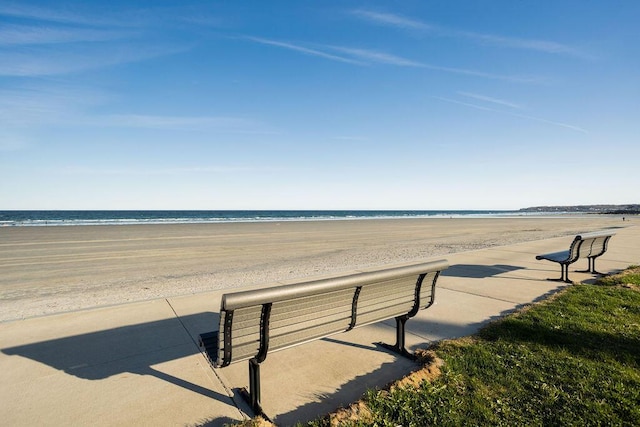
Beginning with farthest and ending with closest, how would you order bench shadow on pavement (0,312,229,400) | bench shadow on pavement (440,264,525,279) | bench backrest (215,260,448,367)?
bench shadow on pavement (440,264,525,279) → bench shadow on pavement (0,312,229,400) → bench backrest (215,260,448,367)

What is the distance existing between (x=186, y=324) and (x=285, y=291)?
270cm

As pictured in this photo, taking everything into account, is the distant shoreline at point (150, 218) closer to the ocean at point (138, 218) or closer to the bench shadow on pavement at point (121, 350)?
the ocean at point (138, 218)

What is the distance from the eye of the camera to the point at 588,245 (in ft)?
24.0

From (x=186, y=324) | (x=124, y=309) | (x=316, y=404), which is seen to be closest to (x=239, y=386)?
(x=316, y=404)

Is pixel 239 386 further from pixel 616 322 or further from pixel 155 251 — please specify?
pixel 155 251

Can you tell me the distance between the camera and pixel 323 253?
12.8 m

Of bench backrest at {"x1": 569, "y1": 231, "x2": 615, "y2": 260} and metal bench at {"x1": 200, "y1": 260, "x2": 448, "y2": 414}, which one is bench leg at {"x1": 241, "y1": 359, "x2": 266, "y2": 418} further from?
bench backrest at {"x1": 569, "y1": 231, "x2": 615, "y2": 260}

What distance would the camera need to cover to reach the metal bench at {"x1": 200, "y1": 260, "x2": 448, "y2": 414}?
2.46 meters

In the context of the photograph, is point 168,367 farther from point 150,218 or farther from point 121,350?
point 150,218

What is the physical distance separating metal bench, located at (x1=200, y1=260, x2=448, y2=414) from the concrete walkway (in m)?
0.34

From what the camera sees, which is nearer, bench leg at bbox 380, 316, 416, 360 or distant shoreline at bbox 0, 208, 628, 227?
bench leg at bbox 380, 316, 416, 360

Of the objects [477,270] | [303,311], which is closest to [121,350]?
[303,311]

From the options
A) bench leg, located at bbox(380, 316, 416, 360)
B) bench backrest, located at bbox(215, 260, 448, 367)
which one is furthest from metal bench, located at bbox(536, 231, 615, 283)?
bench leg, located at bbox(380, 316, 416, 360)

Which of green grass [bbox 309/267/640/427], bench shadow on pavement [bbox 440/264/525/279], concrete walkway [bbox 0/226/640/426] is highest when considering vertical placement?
bench shadow on pavement [bbox 440/264/525/279]
